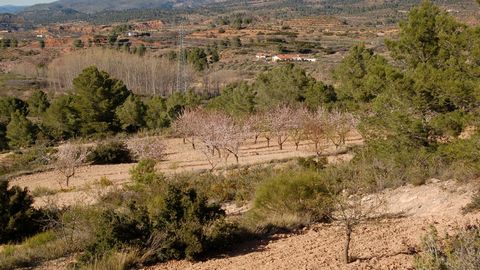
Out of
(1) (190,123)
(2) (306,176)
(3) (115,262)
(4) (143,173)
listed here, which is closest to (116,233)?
(3) (115,262)

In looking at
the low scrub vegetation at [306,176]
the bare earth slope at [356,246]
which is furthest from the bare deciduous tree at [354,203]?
the bare earth slope at [356,246]

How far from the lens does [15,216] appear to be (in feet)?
46.9

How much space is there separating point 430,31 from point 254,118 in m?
23.4

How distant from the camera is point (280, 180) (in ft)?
38.2

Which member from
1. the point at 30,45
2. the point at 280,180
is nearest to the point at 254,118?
the point at 280,180

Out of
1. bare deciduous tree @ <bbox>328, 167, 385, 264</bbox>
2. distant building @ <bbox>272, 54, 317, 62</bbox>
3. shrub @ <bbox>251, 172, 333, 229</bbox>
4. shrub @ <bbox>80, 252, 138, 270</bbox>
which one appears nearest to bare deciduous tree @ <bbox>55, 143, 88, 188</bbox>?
bare deciduous tree @ <bbox>328, 167, 385, 264</bbox>

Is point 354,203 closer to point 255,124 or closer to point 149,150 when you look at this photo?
point 149,150

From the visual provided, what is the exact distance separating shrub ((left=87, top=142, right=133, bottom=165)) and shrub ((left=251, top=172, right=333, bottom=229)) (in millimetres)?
24330

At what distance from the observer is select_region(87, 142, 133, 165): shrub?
112ft

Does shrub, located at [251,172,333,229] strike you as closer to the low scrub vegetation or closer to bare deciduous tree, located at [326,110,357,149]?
the low scrub vegetation

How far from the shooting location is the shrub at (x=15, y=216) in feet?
46.1

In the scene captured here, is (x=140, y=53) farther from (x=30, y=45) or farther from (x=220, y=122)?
(x=220, y=122)

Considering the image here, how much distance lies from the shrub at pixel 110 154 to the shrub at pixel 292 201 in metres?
24.3

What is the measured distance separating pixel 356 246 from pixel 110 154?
94.1ft
